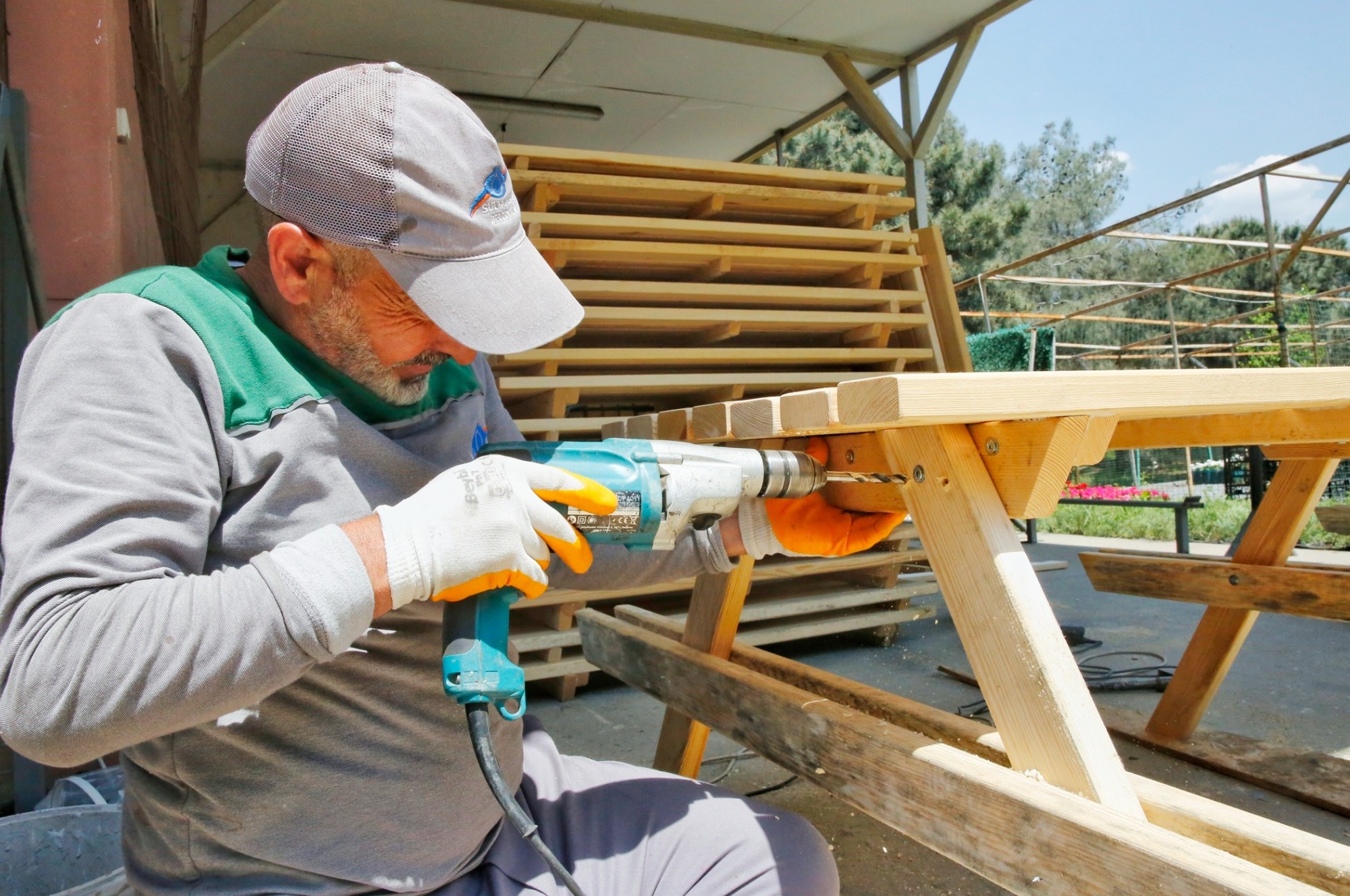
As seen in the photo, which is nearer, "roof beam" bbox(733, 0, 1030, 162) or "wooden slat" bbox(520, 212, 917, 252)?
"wooden slat" bbox(520, 212, 917, 252)

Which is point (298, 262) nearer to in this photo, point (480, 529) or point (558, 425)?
point (480, 529)

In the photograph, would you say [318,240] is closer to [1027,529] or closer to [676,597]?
[676,597]

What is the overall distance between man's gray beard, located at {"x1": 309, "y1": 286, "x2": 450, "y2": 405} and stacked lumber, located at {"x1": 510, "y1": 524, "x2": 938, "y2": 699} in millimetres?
2353

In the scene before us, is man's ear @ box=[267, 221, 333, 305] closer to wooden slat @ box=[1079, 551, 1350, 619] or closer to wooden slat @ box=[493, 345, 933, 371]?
wooden slat @ box=[493, 345, 933, 371]

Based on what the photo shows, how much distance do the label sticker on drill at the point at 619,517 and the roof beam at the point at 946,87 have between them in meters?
4.84

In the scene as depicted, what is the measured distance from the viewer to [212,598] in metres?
1.04

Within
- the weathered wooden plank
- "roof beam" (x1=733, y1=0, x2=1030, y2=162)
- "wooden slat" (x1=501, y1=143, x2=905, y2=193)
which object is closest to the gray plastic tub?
"wooden slat" (x1=501, y1=143, x2=905, y2=193)

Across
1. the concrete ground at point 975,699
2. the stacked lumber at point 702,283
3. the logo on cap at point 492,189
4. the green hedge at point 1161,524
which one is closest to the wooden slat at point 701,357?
the stacked lumber at point 702,283

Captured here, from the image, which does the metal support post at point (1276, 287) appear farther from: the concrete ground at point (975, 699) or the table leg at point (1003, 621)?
the table leg at point (1003, 621)

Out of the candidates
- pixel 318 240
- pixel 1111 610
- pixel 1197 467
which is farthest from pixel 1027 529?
pixel 1197 467

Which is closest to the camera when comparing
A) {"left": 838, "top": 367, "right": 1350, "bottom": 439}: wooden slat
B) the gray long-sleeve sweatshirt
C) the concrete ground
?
the gray long-sleeve sweatshirt

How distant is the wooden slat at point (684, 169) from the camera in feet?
12.1

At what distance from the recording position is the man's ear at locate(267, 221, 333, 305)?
4.22 ft

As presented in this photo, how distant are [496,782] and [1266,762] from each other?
2798 millimetres
